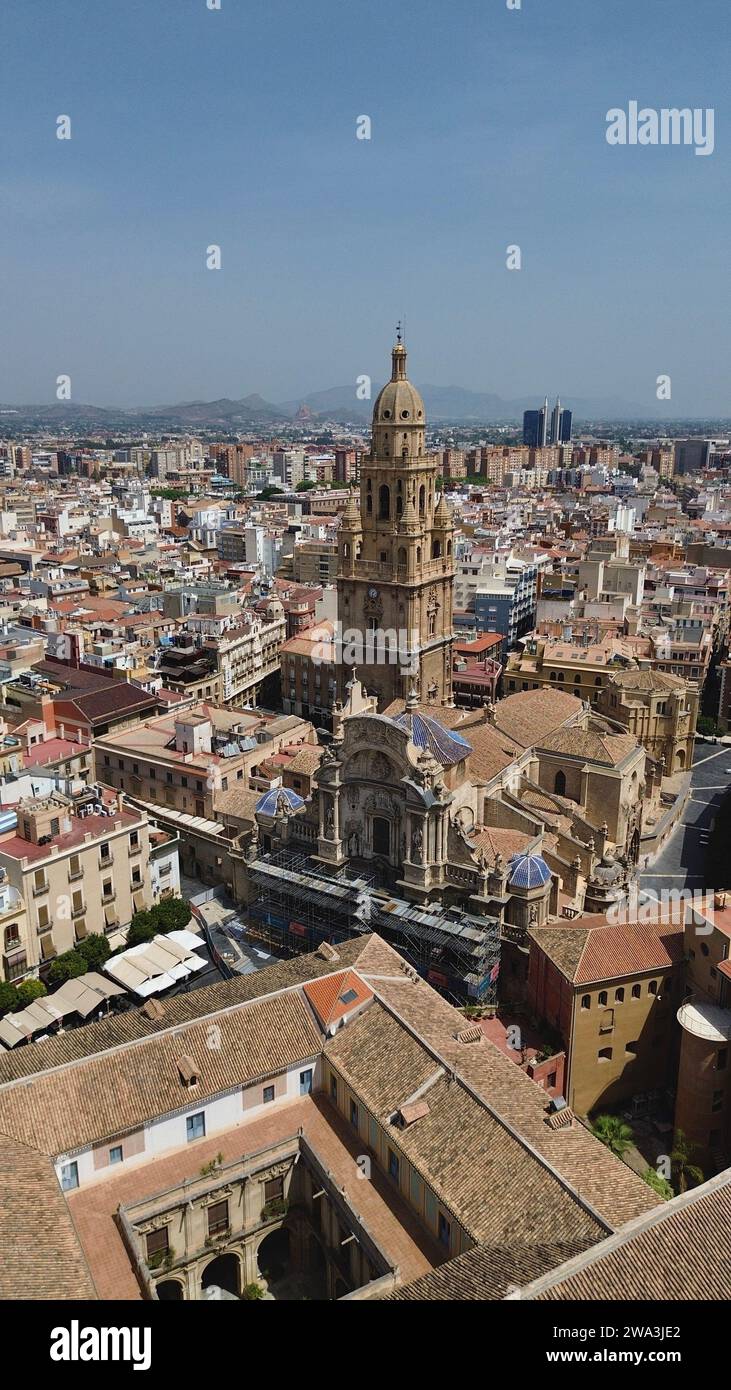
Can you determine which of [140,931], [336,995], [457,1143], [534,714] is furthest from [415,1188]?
[534,714]

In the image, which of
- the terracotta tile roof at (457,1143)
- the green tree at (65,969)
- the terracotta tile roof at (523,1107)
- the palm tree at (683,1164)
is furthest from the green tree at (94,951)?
the palm tree at (683,1164)

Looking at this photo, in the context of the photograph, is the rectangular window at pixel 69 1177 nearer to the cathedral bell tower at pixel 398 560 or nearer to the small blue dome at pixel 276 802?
the small blue dome at pixel 276 802

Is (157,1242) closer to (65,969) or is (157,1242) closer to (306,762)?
(65,969)

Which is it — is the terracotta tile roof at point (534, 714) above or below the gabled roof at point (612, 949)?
above

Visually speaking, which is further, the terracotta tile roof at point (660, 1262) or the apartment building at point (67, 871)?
the apartment building at point (67, 871)

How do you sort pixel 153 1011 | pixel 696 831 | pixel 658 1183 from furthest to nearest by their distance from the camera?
pixel 696 831 < pixel 153 1011 < pixel 658 1183

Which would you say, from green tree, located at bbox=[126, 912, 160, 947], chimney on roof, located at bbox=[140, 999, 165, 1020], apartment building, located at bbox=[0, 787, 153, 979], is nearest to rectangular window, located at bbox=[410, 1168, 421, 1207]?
chimney on roof, located at bbox=[140, 999, 165, 1020]
